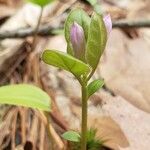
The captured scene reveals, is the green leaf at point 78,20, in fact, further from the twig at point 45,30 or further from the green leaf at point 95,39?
the twig at point 45,30

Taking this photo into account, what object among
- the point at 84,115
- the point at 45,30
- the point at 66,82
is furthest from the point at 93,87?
the point at 45,30

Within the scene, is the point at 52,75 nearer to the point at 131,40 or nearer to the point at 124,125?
the point at 124,125

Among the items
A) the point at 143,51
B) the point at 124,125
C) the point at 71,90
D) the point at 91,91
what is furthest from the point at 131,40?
the point at 91,91

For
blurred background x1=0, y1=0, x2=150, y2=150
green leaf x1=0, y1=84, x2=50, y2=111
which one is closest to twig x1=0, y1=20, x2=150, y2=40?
blurred background x1=0, y1=0, x2=150, y2=150

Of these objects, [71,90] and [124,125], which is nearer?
[124,125]

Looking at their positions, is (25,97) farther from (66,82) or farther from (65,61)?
(66,82)
